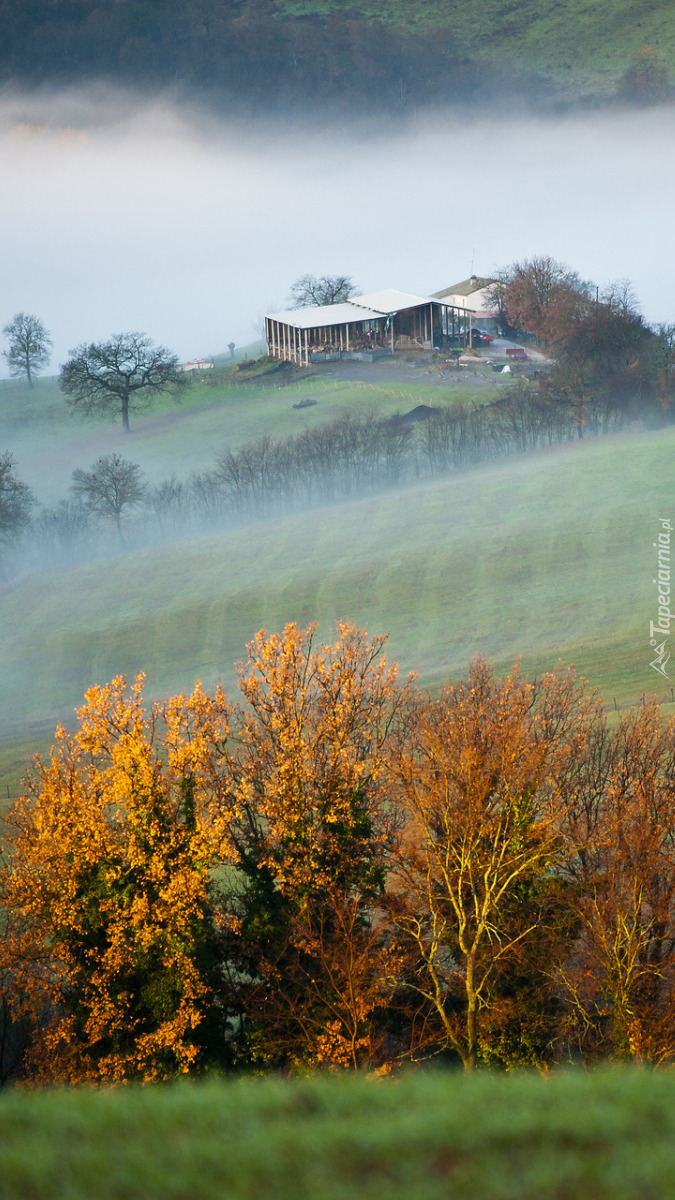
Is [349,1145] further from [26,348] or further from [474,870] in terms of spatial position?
[26,348]

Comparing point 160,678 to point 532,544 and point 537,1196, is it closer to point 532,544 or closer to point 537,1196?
point 532,544

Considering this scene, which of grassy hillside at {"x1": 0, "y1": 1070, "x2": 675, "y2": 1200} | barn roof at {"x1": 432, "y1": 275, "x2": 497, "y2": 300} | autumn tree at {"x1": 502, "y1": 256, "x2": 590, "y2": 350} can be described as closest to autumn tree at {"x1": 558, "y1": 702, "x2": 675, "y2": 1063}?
grassy hillside at {"x1": 0, "y1": 1070, "x2": 675, "y2": 1200}

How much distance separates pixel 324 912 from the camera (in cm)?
2827

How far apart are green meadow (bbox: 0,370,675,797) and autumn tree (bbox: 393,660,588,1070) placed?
1045 inches

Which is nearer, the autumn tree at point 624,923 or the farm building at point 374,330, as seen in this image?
the autumn tree at point 624,923

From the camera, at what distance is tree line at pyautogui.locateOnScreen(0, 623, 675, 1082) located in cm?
2577

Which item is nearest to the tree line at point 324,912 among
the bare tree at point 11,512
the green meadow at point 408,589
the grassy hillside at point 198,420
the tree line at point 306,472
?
the green meadow at point 408,589

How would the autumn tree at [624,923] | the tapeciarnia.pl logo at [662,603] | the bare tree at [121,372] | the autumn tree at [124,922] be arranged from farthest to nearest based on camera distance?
the bare tree at [121,372]
the tapeciarnia.pl logo at [662,603]
the autumn tree at [124,922]
the autumn tree at [624,923]

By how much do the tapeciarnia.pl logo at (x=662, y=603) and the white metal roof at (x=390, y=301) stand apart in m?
63.5

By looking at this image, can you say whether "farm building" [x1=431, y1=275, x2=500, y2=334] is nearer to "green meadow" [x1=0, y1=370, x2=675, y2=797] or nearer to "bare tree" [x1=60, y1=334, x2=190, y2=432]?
"green meadow" [x1=0, y1=370, x2=675, y2=797]

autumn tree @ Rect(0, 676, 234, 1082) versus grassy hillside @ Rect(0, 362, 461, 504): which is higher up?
grassy hillside @ Rect(0, 362, 461, 504)

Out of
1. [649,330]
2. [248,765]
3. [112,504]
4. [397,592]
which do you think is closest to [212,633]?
[397,592]

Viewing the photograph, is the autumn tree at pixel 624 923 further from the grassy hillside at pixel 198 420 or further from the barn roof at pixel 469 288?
the barn roof at pixel 469 288

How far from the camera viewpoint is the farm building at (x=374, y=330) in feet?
444
